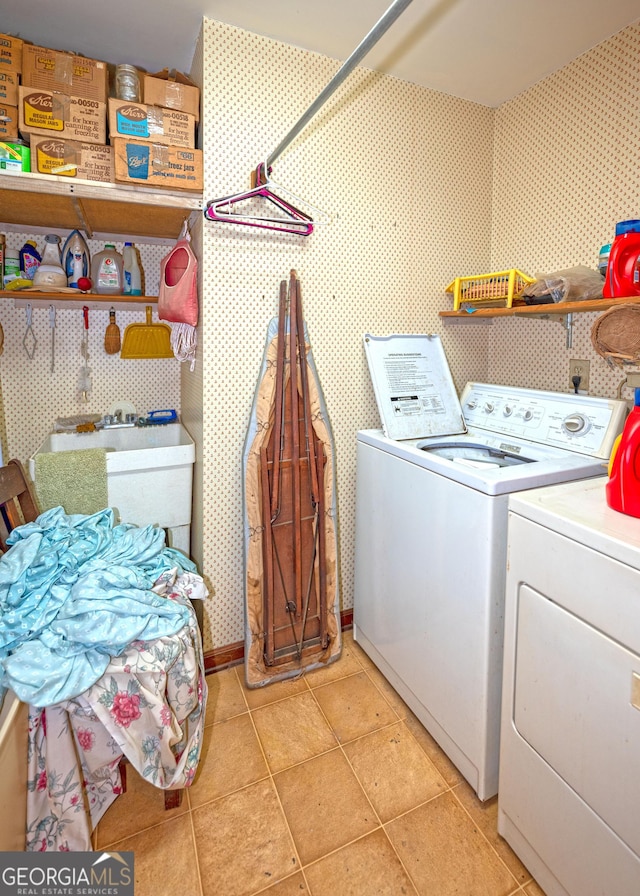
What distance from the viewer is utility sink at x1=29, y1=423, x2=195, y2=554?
1894 millimetres

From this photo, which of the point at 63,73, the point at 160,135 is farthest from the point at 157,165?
the point at 63,73

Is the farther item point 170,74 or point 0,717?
point 170,74

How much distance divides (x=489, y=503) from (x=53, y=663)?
49.3 inches

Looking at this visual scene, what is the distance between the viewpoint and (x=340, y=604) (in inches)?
88.8

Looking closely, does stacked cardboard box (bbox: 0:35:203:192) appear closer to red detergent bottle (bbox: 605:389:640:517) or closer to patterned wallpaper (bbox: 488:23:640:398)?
patterned wallpaper (bbox: 488:23:640:398)

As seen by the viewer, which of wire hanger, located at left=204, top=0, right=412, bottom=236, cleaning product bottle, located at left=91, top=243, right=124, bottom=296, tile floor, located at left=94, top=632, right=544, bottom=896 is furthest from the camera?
cleaning product bottle, located at left=91, top=243, right=124, bottom=296

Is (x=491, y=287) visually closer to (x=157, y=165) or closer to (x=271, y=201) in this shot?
(x=271, y=201)

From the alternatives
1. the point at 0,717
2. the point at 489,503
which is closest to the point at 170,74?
the point at 489,503

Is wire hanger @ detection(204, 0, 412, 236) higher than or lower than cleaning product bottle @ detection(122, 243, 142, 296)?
higher

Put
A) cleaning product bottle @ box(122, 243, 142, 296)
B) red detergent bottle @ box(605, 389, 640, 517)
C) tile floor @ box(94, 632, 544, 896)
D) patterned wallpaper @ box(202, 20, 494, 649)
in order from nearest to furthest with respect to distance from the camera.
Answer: red detergent bottle @ box(605, 389, 640, 517)
tile floor @ box(94, 632, 544, 896)
patterned wallpaper @ box(202, 20, 494, 649)
cleaning product bottle @ box(122, 243, 142, 296)

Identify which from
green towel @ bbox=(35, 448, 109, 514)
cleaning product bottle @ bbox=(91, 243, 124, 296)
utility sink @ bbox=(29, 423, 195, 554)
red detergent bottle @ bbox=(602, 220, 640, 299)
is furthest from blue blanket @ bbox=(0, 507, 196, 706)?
red detergent bottle @ bbox=(602, 220, 640, 299)

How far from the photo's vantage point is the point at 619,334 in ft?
4.64

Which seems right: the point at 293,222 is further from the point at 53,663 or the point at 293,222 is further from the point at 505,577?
the point at 53,663

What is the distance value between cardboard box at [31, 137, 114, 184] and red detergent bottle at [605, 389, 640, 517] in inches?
73.2
